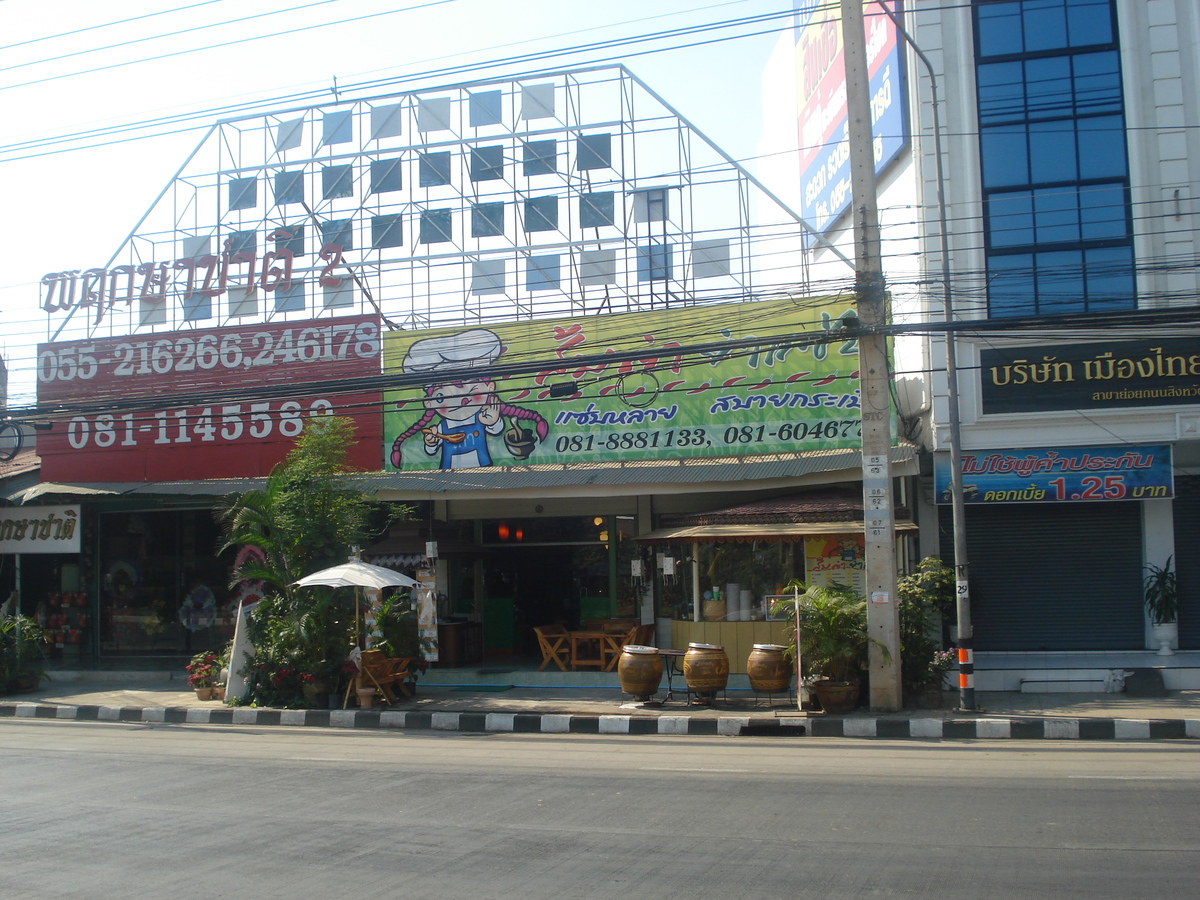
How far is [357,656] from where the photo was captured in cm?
1428

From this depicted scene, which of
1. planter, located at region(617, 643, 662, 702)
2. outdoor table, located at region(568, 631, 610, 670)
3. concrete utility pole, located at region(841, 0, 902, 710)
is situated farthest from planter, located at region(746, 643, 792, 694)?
outdoor table, located at region(568, 631, 610, 670)

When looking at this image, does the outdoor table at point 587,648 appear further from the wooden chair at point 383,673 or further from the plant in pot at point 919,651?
the plant in pot at point 919,651

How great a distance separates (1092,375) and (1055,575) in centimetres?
353

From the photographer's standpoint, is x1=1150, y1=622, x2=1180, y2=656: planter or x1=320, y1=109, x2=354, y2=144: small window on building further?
x1=320, y1=109, x2=354, y2=144: small window on building

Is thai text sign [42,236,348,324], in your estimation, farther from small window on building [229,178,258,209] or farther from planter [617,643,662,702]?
planter [617,643,662,702]

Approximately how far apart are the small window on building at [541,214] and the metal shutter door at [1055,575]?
10364 mm

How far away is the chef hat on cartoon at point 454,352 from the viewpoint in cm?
1866

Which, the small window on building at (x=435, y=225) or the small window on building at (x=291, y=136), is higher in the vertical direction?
the small window on building at (x=291, y=136)

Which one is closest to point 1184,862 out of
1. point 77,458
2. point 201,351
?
point 201,351

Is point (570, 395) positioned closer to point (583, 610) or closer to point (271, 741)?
point (583, 610)

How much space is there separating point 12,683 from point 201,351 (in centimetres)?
717

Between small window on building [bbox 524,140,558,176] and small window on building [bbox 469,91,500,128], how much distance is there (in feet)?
3.62

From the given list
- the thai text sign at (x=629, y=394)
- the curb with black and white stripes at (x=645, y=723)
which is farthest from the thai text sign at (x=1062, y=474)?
the curb with black and white stripes at (x=645, y=723)

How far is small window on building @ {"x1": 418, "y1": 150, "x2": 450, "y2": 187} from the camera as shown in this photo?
22.3 metres
